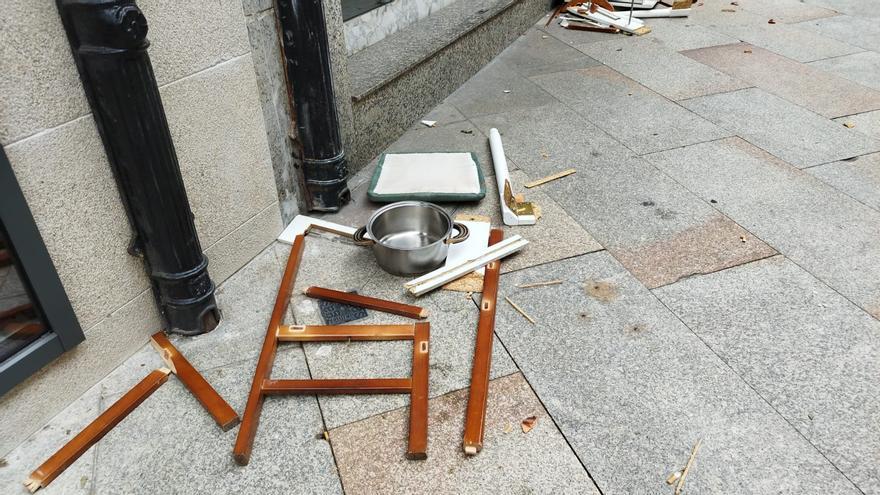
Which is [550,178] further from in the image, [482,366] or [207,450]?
[207,450]

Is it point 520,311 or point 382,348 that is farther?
point 520,311

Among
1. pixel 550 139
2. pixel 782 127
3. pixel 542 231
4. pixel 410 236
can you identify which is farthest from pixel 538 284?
pixel 782 127

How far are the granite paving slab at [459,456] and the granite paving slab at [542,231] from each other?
961mm

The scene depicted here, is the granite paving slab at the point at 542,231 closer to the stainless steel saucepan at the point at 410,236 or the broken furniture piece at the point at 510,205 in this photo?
the broken furniture piece at the point at 510,205

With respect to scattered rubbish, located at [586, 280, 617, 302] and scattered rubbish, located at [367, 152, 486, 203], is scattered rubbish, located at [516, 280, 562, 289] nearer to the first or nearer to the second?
scattered rubbish, located at [586, 280, 617, 302]

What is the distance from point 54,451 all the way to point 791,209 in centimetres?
381

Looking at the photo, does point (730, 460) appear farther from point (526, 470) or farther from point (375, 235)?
point (375, 235)

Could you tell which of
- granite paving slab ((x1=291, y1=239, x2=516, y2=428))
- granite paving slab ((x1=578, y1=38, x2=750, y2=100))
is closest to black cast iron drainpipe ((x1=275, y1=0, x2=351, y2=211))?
granite paving slab ((x1=291, y1=239, x2=516, y2=428))

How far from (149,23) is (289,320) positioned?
1.34 meters

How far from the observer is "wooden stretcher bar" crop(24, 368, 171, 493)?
2.02 meters

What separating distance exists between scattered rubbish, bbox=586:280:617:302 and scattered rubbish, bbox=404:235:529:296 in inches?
16.3

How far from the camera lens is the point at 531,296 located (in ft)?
9.41

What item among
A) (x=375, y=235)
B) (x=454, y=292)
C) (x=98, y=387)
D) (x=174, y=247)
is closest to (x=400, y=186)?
(x=375, y=235)

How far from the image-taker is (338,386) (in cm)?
232
